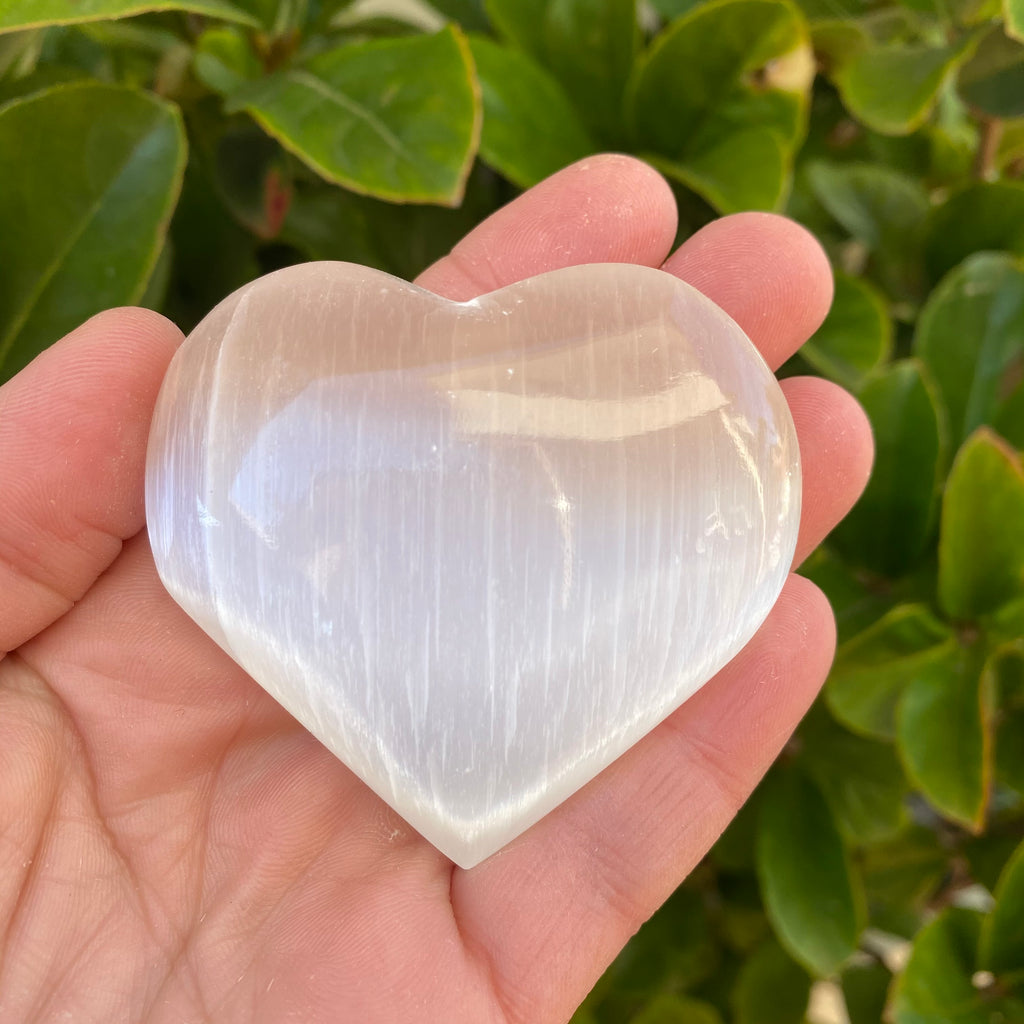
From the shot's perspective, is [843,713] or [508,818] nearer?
[508,818]

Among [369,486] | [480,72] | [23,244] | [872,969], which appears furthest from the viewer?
[872,969]

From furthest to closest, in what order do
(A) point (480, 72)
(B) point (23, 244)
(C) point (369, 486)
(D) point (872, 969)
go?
(D) point (872, 969)
(A) point (480, 72)
(B) point (23, 244)
(C) point (369, 486)

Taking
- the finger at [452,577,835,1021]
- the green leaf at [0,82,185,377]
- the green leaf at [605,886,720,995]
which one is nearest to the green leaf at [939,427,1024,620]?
the finger at [452,577,835,1021]

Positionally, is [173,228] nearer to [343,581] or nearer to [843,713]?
[343,581]

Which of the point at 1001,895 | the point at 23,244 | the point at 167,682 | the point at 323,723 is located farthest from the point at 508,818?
the point at 23,244

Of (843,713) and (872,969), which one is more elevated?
(843,713)

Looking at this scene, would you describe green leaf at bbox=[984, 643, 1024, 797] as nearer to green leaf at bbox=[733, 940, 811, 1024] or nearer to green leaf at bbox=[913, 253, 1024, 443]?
green leaf at bbox=[913, 253, 1024, 443]

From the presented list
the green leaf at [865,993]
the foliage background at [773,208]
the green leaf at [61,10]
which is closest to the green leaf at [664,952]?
the foliage background at [773,208]
